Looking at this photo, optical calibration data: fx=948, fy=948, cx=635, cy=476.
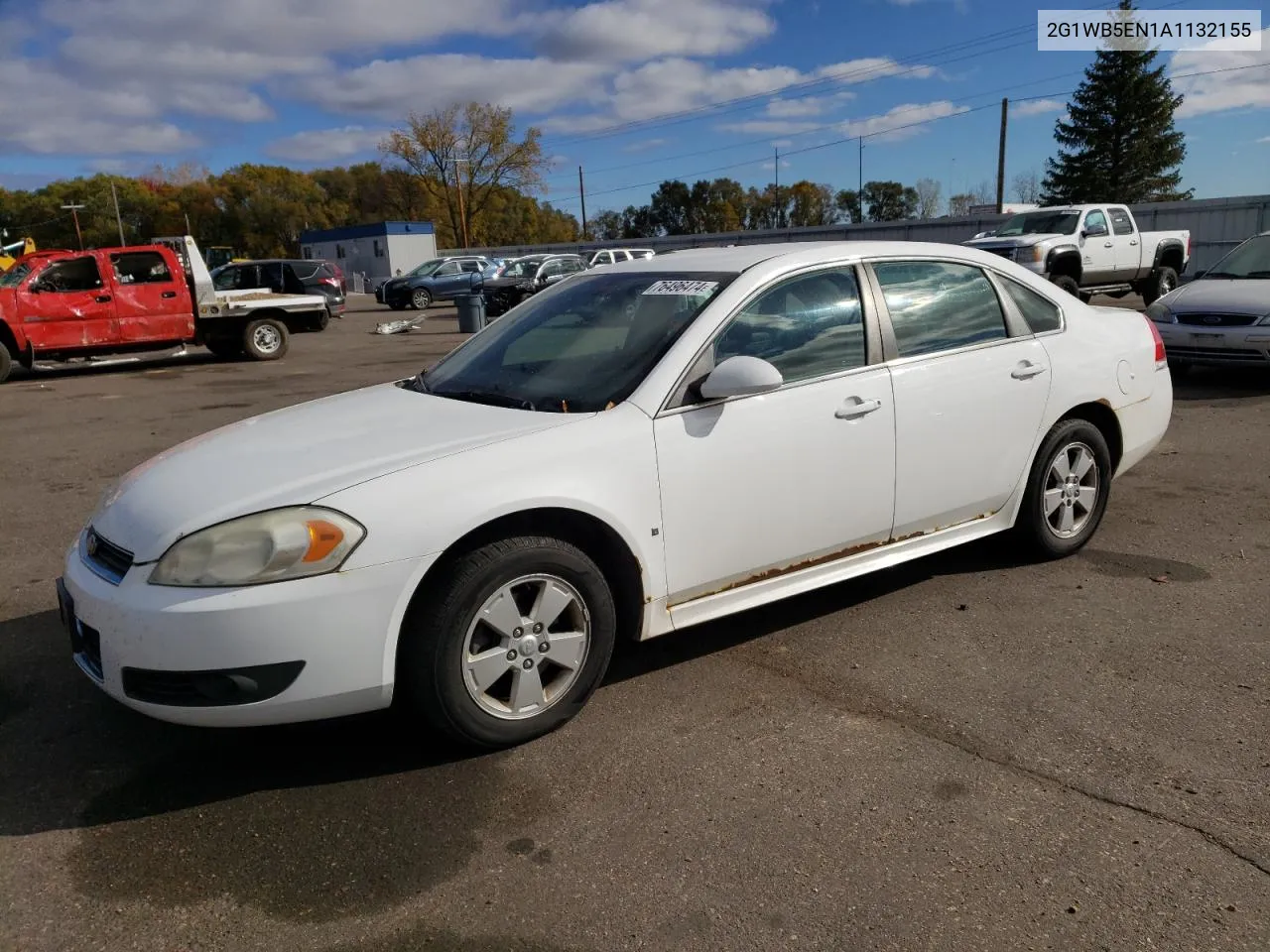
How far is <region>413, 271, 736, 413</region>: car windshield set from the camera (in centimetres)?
353

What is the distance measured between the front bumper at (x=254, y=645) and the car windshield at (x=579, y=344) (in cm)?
102

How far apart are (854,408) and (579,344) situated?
113 cm

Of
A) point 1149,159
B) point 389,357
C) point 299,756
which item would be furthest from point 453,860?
point 1149,159

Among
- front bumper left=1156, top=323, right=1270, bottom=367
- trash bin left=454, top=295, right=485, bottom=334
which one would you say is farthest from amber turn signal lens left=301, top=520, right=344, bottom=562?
trash bin left=454, top=295, right=485, bottom=334

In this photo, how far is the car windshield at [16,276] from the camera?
47.1ft

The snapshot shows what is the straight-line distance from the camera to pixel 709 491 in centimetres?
340

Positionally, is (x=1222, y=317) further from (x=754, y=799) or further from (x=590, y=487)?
(x=754, y=799)

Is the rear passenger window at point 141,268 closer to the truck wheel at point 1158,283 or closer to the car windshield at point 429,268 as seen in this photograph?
the car windshield at point 429,268

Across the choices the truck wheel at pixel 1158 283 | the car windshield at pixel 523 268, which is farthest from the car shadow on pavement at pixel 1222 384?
the car windshield at pixel 523 268

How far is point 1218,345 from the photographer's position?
9453 mm

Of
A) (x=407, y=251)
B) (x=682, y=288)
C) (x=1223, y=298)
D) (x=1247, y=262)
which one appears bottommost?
(x=1223, y=298)

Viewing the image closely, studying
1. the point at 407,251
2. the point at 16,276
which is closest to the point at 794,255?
the point at 16,276

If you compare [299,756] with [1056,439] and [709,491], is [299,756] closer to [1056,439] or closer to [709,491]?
[709,491]

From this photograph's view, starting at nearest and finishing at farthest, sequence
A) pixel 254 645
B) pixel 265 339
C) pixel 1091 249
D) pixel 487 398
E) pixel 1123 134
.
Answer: pixel 254 645
pixel 487 398
pixel 265 339
pixel 1091 249
pixel 1123 134
